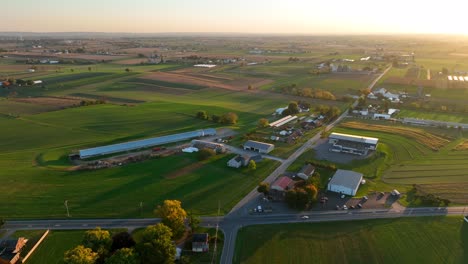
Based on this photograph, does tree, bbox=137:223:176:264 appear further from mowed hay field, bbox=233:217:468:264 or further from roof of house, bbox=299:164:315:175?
roof of house, bbox=299:164:315:175

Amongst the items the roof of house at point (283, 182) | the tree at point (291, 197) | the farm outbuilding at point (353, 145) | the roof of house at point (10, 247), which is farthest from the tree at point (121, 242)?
the farm outbuilding at point (353, 145)

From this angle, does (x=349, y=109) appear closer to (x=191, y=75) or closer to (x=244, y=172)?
(x=244, y=172)

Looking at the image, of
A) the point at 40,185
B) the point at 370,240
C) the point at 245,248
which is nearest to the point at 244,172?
the point at 245,248

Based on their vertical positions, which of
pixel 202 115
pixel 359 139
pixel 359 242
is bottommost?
pixel 359 242

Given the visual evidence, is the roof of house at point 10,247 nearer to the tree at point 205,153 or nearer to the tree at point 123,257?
the tree at point 123,257

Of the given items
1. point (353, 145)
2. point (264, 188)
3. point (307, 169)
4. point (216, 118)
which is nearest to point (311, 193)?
point (264, 188)

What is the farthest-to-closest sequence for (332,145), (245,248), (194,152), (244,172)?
(332,145)
(194,152)
(244,172)
(245,248)

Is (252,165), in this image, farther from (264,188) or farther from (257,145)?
(257,145)
